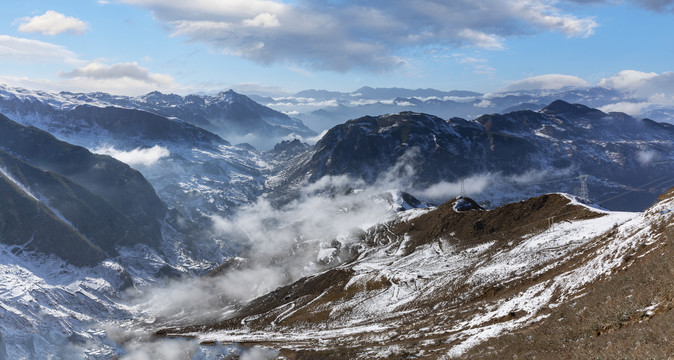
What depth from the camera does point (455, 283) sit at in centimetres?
9394

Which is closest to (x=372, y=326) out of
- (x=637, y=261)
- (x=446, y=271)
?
(x=446, y=271)

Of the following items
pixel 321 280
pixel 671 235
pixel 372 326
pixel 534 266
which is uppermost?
pixel 671 235

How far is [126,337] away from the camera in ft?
611

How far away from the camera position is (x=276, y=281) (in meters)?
199

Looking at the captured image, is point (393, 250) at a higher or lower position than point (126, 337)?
higher

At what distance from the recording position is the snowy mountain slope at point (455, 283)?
61.0 meters

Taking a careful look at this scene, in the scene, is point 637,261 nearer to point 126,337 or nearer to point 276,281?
point 276,281

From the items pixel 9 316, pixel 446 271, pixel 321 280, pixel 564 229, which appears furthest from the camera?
pixel 9 316

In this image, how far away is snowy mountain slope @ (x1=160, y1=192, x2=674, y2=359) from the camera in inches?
2402

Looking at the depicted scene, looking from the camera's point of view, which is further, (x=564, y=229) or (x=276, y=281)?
(x=276, y=281)

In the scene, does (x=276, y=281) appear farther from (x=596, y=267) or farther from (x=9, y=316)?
(x=596, y=267)

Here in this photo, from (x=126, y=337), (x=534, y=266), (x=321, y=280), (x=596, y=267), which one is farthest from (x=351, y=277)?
(x=126, y=337)

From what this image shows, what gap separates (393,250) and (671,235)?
10393 centimetres

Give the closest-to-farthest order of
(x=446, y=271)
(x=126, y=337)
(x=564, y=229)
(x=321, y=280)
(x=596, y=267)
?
1. (x=596, y=267)
2. (x=564, y=229)
3. (x=446, y=271)
4. (x=321, y=280)
5. (x=126, y=337)
